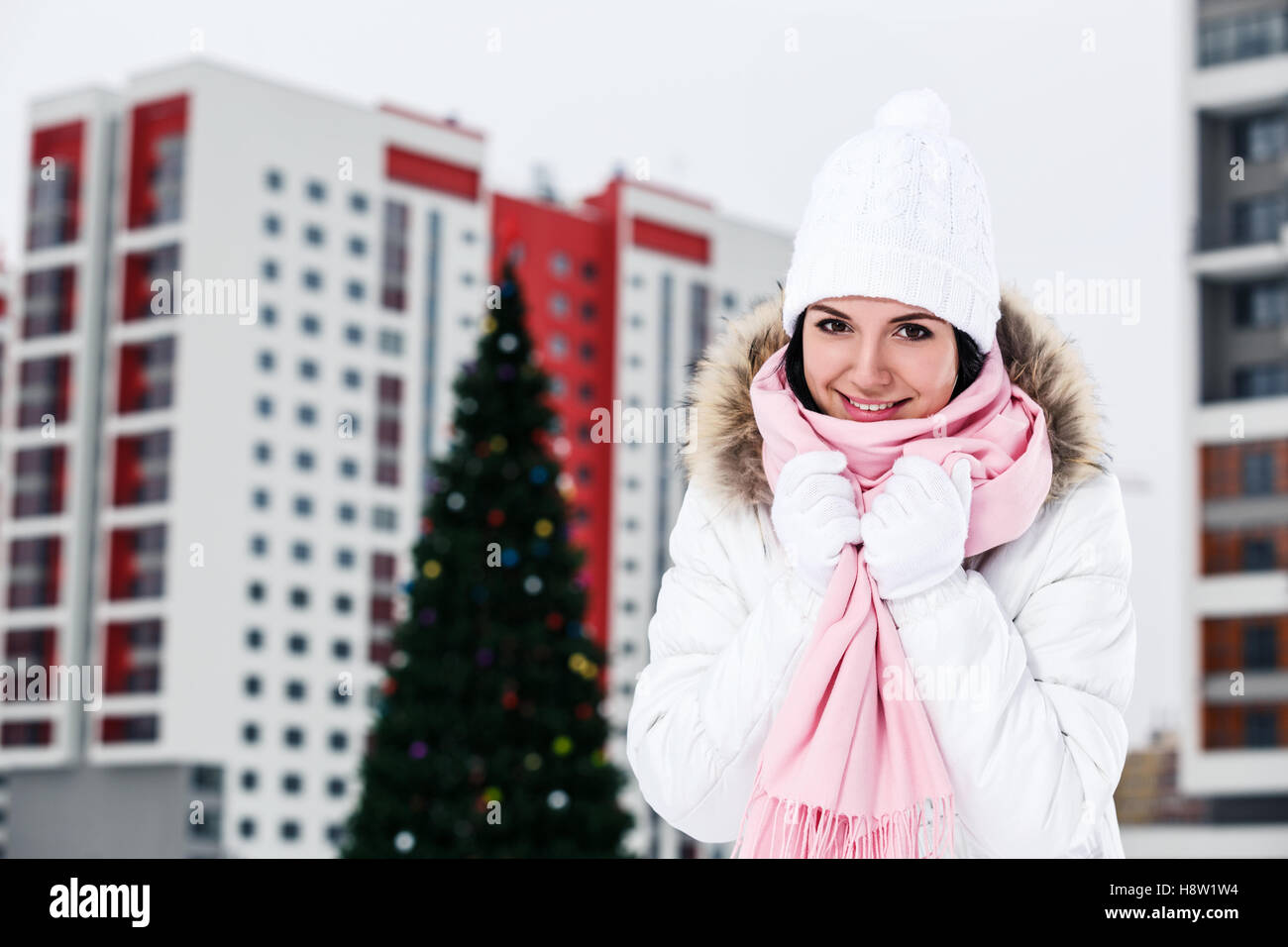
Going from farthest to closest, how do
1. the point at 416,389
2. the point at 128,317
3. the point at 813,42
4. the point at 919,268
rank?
1. the point at 416,389
2. the point at 128,317
3. the point at 813,42
4. the point at 919,268

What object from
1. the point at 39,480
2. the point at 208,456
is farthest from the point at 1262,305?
the point at 39,480

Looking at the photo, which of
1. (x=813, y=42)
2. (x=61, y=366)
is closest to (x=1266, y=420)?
(x=813, y=42)

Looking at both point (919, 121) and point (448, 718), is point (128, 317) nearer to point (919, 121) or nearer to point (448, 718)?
point (448, 718)

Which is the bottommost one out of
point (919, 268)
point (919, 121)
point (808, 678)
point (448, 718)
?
point (448, 718)

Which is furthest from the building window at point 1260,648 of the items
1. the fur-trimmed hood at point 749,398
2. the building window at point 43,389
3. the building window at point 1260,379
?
the fur-trimmed hood at point 749,398

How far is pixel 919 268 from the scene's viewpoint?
67.2 inches

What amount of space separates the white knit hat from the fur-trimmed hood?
0.23 ft

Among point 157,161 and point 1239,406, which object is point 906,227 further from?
point 157,161

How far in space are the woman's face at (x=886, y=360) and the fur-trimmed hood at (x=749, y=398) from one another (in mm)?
114

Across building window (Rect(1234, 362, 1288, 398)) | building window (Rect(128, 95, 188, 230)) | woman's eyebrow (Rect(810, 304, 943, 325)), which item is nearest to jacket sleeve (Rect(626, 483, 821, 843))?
woman's eyebrow (Rect(810, 304, 943, 325))

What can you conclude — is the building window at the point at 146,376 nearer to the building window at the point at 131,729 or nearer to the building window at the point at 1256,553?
the building window at the point at 131,729

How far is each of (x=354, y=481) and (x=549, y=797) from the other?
2461cm
